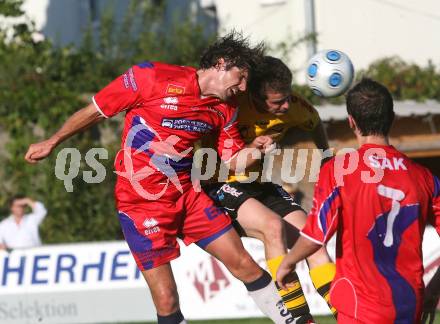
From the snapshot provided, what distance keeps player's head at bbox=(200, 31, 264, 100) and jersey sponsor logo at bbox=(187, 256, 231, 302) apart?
5.45m

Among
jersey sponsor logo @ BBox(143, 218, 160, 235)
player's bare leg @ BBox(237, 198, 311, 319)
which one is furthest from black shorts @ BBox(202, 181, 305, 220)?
jersey sponsor logo @ BBox(143, 218, 160, 235)

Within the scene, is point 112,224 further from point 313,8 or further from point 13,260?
point 313,8

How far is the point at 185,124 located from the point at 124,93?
464 millimetres

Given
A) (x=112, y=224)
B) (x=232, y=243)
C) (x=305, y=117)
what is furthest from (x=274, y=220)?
(x=112, y=224)

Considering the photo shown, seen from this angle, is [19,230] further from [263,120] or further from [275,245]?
[275,245]

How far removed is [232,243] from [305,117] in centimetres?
124

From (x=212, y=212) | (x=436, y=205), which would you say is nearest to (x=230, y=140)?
(x=212, y=212)

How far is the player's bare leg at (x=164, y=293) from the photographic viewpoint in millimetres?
6516

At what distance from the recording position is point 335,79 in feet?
23.5

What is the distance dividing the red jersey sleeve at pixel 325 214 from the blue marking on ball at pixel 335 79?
2.37 metres

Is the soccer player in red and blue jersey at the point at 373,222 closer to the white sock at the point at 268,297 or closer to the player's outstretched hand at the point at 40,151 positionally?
the white sock at the point at 268,297

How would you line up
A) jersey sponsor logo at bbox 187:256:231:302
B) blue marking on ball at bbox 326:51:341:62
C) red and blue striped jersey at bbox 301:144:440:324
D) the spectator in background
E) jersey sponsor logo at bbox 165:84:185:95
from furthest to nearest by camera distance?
the spectator in background, jersey sponsor logo at bbox 187:256:231:302, blue marking on ball at bbox 326:51:341:62, jersey sponsor logo at bbox 165:84:185:95, red and blue striped jersey at bbox 301:144:440:324

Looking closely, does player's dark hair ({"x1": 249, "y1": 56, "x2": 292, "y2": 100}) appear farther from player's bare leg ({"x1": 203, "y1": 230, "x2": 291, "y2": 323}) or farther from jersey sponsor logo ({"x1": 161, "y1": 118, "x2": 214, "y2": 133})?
player's bare leg ({"x1": 203, "y1": 230, "x2": 291, "y2": 323})

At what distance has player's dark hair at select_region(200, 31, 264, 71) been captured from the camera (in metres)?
6.48
